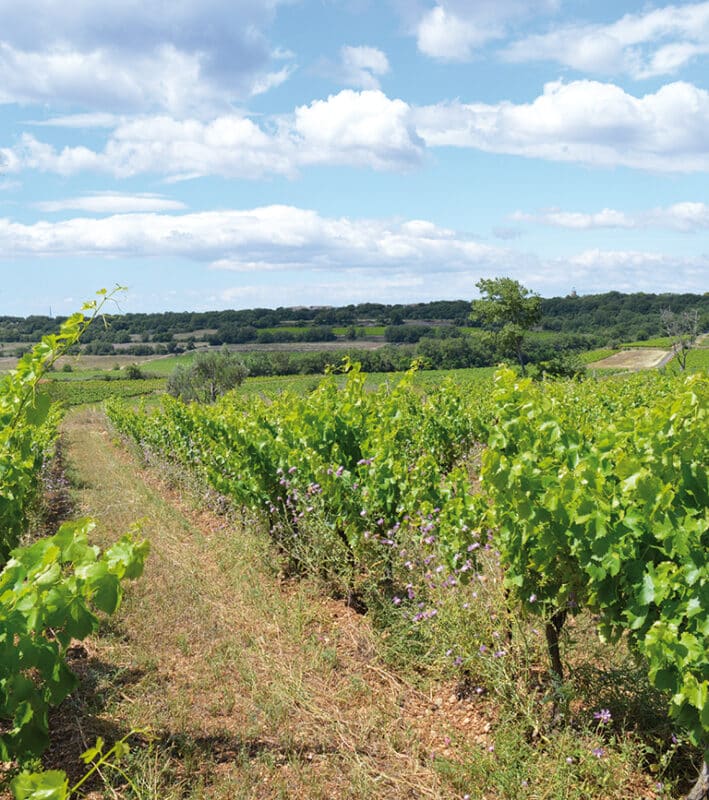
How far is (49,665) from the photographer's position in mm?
2568

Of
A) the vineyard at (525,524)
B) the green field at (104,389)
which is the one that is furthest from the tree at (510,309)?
the vineyard at (525,524)

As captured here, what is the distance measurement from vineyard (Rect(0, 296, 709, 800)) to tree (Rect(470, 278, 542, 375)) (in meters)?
44.8

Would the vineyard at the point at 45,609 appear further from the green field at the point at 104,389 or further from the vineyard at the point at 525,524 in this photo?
the green field at the point at 104,389

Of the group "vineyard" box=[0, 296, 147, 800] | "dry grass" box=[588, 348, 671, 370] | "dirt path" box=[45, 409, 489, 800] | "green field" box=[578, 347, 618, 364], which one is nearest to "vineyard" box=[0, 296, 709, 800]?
"vineyard" box=[0, 296, 147, 800]

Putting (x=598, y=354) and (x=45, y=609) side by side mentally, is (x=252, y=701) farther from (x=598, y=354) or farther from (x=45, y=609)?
(x=598, y=354)

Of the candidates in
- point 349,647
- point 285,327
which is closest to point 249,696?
point 349,647

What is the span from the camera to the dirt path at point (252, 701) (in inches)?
137

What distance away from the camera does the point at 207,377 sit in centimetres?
5203

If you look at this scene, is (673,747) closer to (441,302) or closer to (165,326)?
(165,326)

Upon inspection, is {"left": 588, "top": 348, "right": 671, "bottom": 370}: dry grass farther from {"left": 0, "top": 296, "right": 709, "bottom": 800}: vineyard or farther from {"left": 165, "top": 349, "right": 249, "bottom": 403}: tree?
{"left": 0, "top": 296, "right": 709, "bottom": 800}: vineyard

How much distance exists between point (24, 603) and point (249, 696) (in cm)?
232

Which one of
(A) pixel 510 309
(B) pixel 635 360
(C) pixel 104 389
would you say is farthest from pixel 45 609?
(B) pixel 635 360

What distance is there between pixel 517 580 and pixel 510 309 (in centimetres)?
4805

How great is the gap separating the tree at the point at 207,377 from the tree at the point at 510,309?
2013cm
